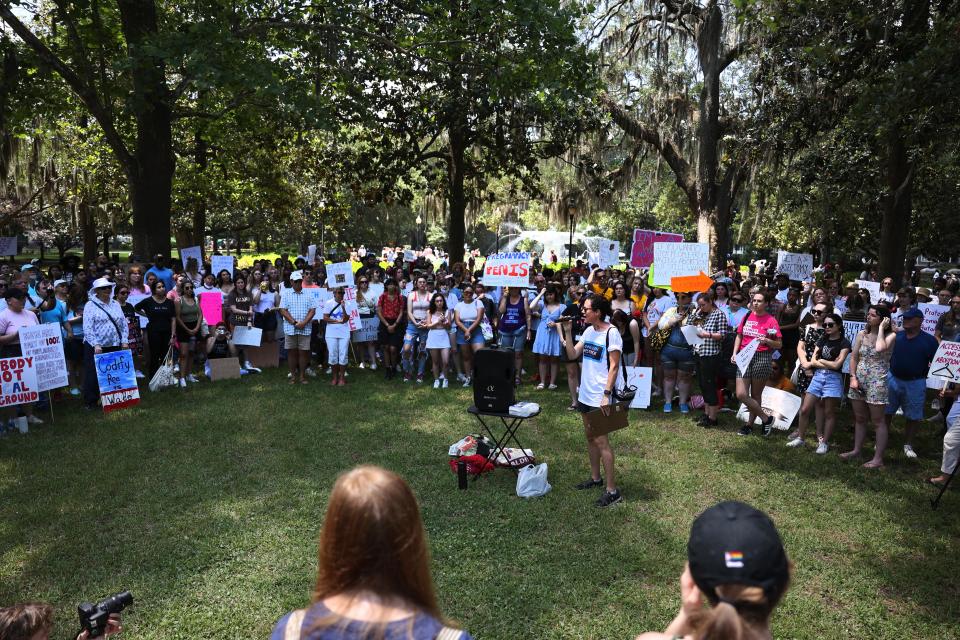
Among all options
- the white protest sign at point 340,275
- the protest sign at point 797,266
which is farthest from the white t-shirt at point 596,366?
the protest sign at point 797,266

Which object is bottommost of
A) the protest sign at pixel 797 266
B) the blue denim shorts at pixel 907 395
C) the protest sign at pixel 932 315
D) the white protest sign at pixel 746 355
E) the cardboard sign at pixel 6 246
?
the blue denim shorts at pixel 907 395

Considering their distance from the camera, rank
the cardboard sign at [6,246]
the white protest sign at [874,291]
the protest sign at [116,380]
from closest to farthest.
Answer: the protest sign at [116,380], the white protest sign at [874,291], the cardboard sign at [6,246]

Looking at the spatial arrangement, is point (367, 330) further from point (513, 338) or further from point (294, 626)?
point (294, 626)

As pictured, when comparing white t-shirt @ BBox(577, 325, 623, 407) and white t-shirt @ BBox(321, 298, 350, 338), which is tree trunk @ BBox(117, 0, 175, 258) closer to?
white t-shirt @ BBox(321, 298, 350, 338)

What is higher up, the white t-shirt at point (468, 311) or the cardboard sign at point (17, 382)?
the white t-shirt at point (468, 311)

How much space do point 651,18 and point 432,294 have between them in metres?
9.19

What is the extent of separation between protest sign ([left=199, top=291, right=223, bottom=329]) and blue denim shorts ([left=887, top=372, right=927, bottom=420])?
31.7 feet

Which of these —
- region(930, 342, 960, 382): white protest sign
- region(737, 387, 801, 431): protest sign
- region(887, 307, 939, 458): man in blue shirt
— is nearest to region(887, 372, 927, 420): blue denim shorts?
region(887, 307, 939, 458): man in blue shirt

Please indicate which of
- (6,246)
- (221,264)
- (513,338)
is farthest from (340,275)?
(6,246)

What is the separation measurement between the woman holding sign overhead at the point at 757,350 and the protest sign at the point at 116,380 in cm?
790

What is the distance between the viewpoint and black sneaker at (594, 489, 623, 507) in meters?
6.11

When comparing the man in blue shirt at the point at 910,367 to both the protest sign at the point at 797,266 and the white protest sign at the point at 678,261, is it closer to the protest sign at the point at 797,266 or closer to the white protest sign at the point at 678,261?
the white protest sign at the point at 678,261

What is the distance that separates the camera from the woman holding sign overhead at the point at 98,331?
9031 mm

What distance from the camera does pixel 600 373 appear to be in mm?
6160
